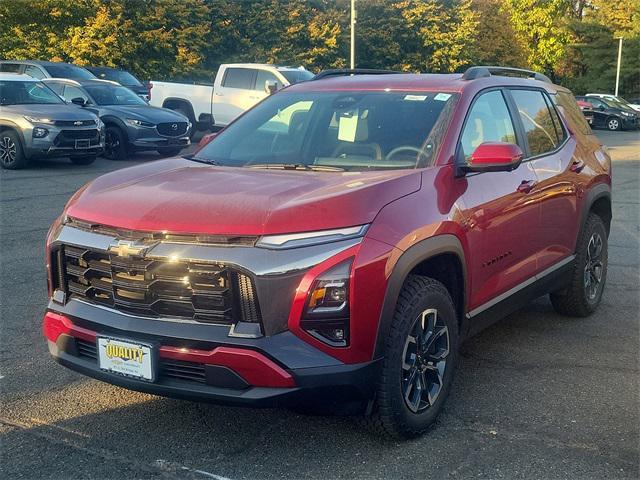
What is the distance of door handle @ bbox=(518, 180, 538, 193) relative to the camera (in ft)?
15.8

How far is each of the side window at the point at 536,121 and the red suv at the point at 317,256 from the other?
33cm

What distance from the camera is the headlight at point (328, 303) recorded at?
334cm

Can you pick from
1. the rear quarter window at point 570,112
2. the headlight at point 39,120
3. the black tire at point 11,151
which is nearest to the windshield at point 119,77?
the black tire at point 11,151

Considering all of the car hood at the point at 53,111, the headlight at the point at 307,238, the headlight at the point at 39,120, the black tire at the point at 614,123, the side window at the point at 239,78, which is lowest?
the black tire at the point at 614,123

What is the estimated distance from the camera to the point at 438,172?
4133 millimetres

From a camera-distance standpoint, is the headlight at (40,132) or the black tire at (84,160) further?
the black tire at (84,160)

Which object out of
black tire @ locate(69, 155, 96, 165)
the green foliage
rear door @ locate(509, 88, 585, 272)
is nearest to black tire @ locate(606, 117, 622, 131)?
the green foliage

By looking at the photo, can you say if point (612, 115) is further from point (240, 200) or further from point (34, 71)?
point (240, 200)

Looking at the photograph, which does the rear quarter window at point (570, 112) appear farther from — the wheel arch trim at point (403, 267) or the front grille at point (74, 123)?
the front grille at point (74, 123)

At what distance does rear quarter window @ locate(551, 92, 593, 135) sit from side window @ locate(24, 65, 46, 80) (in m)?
16.7

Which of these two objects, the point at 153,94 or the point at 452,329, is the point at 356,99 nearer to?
the point at 452,329

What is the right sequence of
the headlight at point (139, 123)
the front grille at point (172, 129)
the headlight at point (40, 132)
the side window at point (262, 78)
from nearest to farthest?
the headlight at point (40, 132)
the headlight at point (139, 123)
the front grille at point (172, 129)
the side window at point (262, 78)

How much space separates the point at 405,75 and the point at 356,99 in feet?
1.71

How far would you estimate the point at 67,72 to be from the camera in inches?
810
